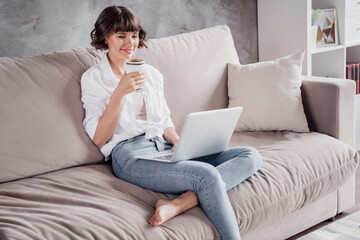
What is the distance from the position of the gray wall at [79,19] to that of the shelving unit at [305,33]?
0.18 meters

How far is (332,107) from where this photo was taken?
2.43 meters


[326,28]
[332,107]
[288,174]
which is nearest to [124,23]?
[288,174]

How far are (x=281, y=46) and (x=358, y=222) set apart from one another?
154 centimetres

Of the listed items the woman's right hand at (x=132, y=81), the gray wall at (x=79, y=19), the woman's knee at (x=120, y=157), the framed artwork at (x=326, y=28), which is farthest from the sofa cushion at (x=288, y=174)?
the framed artwork at (x=326, y=28)

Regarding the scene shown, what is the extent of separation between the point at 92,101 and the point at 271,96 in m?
0.94

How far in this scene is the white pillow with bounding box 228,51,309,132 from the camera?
2.50 m

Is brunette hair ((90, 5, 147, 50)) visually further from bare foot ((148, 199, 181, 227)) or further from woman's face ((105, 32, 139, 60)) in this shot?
bare foot ((148, 199, 181, 227))

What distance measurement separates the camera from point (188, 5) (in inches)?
120

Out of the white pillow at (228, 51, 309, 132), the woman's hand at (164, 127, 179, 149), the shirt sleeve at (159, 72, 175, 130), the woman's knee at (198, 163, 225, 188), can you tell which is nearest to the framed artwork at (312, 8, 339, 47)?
the white pillow at (228, 51, 309, 132)

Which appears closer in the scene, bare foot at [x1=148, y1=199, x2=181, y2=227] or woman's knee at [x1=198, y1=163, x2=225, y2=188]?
bare foot at [x1=148, y1=199, x2=181, y2=227]

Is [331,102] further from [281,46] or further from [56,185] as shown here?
[56,185]

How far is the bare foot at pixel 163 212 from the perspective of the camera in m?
1.64

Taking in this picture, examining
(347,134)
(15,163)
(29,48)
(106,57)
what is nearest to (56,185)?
(15,163)

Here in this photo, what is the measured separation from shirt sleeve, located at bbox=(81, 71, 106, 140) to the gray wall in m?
0.48
